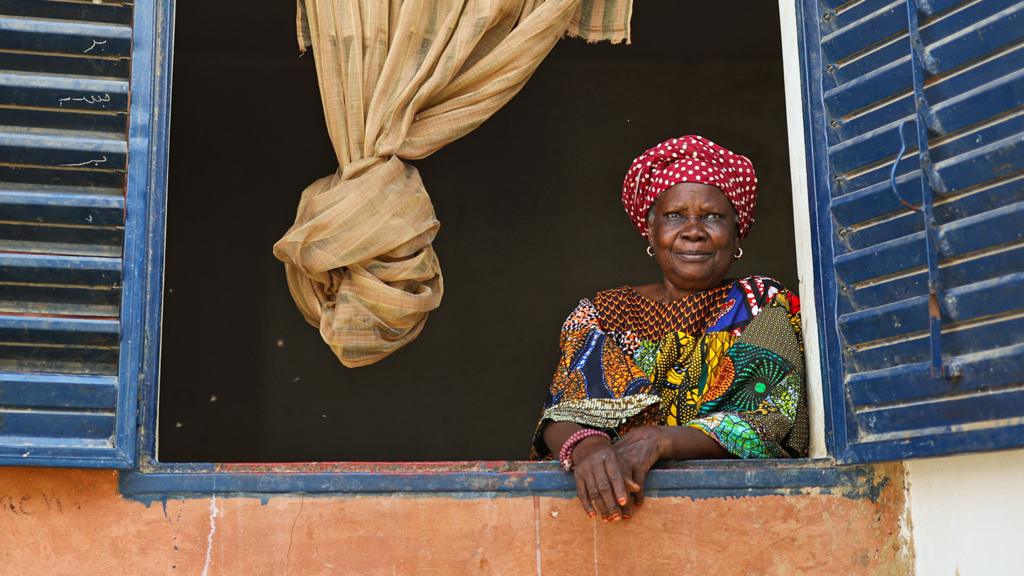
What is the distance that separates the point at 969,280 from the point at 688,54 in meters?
4.35

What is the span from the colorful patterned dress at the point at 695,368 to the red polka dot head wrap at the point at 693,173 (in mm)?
254

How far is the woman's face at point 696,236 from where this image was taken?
3.55 metres

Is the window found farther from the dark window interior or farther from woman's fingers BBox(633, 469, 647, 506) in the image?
the dark window interior

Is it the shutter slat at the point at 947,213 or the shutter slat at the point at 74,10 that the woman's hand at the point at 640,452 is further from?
the shutter slat at the point at 74,10

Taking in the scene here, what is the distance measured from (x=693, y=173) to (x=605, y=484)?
3.76 feet

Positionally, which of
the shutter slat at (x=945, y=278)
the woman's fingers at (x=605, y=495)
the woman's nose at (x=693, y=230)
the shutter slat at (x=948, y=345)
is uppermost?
the woman's nose at (x=693, y=230)

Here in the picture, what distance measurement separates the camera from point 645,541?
9.15 feet

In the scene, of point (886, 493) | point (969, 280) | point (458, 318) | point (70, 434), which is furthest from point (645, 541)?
point (458, 318)

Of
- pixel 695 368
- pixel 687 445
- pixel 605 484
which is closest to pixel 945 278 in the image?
pixel 687 445

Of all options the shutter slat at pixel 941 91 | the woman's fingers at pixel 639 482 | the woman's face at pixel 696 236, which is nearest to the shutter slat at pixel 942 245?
the shutter slat at pixel 941 91

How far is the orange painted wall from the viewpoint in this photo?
8.84 feet

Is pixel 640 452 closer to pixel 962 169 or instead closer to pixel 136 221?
pixel 962 169

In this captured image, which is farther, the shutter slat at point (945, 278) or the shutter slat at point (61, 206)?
the shutter slat at point (61, 206)

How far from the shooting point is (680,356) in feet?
11.2
